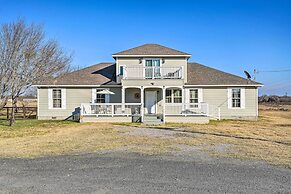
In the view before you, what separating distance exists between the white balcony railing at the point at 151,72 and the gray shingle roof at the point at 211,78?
193 cm

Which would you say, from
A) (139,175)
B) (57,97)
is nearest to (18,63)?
(57,97)

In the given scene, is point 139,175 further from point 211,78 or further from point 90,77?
point 90,77

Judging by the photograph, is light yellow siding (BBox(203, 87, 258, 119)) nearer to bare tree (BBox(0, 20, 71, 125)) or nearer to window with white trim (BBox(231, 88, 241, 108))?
window with white trim (BBox(231, 88, 241, 108))

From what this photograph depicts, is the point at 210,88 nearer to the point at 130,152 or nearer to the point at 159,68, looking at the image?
the point at 159,68

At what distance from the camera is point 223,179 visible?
20.1ft

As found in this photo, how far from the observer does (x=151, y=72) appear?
22219 mm

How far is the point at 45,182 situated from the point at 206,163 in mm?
4263

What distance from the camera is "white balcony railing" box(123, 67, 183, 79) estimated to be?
21.9 meters

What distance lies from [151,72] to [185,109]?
401 cm

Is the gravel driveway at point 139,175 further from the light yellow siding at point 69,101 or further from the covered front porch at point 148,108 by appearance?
the light yellow siding at point 69,101

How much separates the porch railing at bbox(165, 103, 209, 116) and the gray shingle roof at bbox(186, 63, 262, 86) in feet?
9.25

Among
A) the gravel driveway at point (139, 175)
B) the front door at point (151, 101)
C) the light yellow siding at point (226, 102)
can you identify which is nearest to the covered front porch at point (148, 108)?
the front door at point (151, 101)

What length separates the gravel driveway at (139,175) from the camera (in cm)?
550

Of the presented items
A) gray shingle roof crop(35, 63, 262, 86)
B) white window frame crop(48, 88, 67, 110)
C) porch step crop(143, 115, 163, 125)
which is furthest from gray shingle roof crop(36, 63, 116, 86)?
porch step crop(143, 115, 163, 125)
